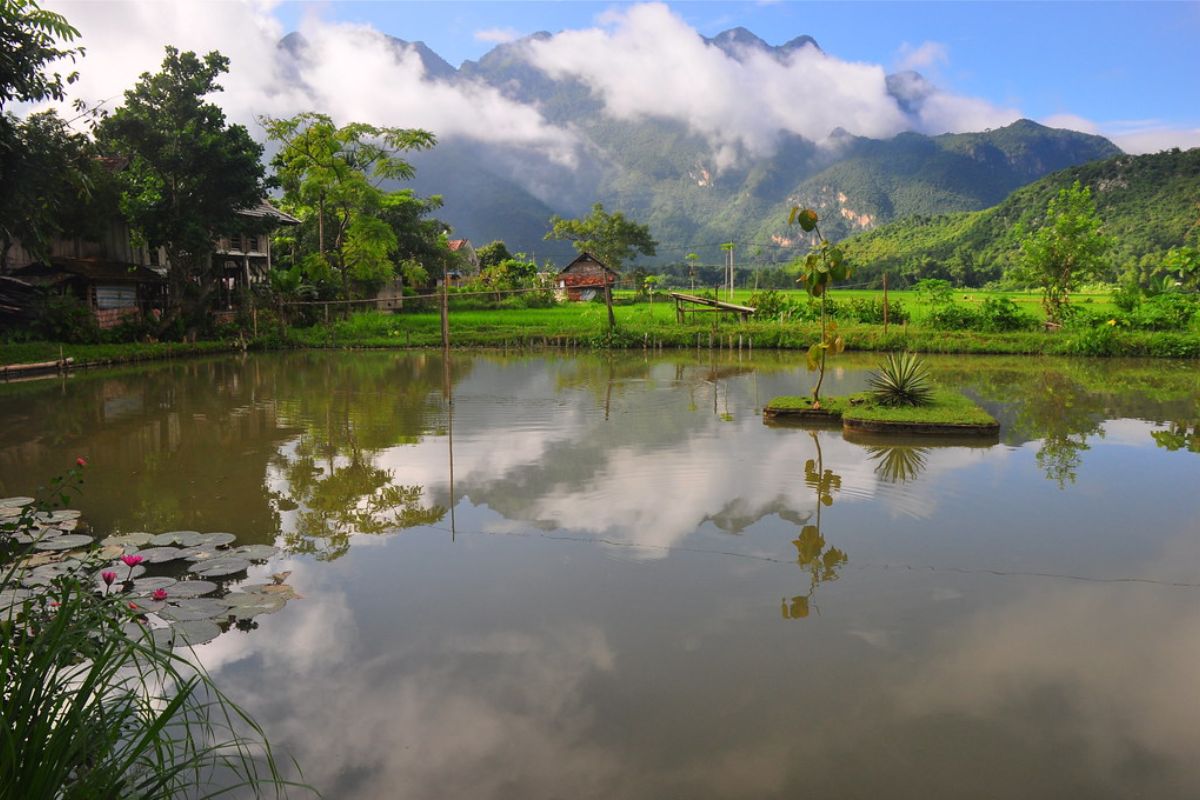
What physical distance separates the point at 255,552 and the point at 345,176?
28855mm

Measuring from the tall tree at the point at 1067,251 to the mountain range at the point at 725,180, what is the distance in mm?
81839

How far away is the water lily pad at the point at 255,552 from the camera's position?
6.93 meters

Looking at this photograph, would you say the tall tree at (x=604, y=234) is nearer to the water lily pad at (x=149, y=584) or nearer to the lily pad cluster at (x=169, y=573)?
the lily pad cluster at (x=169, y=573)

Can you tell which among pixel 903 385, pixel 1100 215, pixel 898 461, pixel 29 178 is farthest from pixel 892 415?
pixel 1100 215

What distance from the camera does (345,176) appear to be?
3331 centimetres

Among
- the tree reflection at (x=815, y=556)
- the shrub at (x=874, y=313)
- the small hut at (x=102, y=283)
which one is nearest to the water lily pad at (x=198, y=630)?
the tree reflection at (x=815, y=556)

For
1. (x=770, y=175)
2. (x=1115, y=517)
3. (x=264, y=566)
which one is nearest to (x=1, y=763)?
(x=264, y=566)

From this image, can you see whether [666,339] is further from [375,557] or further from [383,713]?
[383,713]

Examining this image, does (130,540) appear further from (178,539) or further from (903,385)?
(903,385)

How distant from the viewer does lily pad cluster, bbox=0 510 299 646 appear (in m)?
5.54

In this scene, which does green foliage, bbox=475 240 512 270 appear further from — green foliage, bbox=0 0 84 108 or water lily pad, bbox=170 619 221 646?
water lily pad, bbox=170 619 221 646

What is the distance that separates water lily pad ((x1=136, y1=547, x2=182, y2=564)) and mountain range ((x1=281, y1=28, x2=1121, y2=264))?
351 feet

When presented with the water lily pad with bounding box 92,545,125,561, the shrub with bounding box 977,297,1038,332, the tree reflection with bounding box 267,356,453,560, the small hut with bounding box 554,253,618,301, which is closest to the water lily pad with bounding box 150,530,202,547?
the water lily pad with bounding box 92,545,125,561

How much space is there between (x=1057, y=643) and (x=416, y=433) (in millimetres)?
9352
